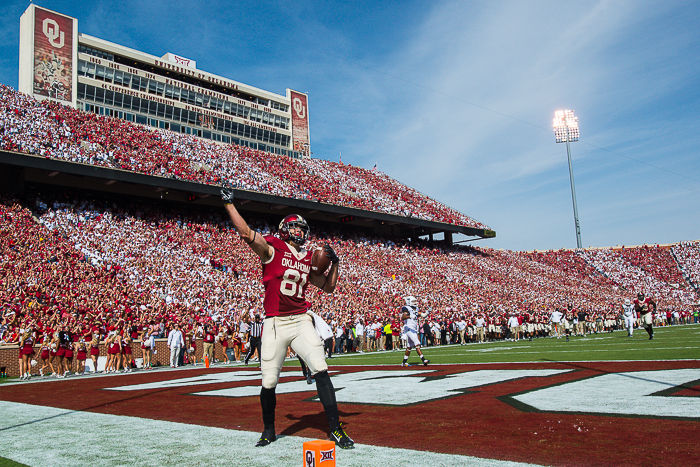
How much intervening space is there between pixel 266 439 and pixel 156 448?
99cm

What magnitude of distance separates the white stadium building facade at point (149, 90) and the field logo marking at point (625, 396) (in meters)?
41.3

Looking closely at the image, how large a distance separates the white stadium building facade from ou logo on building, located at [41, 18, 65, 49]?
0.07 meters

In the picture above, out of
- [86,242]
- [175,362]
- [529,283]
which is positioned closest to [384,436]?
[175,362]

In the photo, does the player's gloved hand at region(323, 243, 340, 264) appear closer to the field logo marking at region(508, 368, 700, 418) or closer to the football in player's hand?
the football in player's hand

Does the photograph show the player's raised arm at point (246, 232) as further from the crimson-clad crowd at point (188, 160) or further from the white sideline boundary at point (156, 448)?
the crimson-clad crowd at point (188, 160)

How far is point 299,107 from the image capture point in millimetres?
56875

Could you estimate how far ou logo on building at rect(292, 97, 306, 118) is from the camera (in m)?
56.5

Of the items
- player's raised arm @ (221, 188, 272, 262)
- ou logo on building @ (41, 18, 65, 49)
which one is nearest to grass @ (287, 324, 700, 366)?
player's raised arm @ (221, 188, 272, 262)

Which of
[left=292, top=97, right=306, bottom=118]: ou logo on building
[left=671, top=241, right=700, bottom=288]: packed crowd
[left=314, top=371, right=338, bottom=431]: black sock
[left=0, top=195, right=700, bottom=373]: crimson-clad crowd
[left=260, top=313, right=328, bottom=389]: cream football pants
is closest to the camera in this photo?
[left=314, top=371, right=338, bottom=431]: black sock

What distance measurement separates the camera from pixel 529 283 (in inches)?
1807

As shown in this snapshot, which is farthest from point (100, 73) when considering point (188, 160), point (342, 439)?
point (342, 439)

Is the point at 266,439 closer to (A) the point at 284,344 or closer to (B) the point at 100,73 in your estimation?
(A) the point at 284,344

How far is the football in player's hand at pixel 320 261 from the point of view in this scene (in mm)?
5063

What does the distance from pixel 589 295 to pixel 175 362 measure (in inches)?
1555
